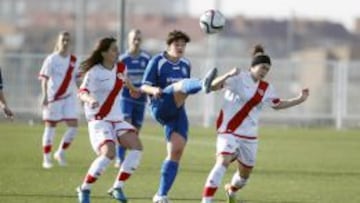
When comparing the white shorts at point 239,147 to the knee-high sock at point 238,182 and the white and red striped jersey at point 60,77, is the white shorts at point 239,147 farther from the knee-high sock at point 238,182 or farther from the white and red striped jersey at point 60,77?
the white and red striped jersey at point 60,77

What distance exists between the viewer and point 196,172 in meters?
18.9

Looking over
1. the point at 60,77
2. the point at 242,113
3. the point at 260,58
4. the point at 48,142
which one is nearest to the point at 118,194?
the point at 242,113

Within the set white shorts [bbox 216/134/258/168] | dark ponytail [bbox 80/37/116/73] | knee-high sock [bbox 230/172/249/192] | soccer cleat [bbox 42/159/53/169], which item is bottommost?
soccer cleat [bbox 42/159/53/169]

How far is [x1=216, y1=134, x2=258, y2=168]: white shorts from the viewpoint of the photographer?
43.1ft

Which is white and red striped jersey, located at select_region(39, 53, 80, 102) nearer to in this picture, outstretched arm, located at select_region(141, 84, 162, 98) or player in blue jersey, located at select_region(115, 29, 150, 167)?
player in blue jersey, located at select_region(115, 29, 150, 167)

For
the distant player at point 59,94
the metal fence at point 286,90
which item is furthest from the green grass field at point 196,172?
the metal fence at point 286,90

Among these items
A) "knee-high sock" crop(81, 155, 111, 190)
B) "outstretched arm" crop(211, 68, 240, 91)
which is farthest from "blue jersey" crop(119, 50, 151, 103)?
"outstretched arm" crop(211, 68, 240, 91)

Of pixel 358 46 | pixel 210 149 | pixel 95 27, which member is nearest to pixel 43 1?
pixel 95 27

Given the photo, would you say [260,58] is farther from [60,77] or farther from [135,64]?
[60,77]

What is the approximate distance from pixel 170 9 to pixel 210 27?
236ft

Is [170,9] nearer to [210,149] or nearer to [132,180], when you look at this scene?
[210,149]

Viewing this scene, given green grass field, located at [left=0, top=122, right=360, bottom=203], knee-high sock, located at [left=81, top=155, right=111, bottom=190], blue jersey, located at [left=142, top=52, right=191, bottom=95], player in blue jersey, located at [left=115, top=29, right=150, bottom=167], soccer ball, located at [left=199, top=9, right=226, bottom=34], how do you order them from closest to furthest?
knee-high sock, located at [left=81, top=155, right=111, bottom=190] → blue jersey, located at [left=142, top=52, right=191, bottom=95] → soccer ball, located at [left=199, top=9, right=226, bottom=34] → green grass field, located at [left=0, top=122, right=360, bottom=203] → player in blue jersey, located at [left=115, top=29, right=150, bottom=167]

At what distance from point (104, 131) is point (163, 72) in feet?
4.04

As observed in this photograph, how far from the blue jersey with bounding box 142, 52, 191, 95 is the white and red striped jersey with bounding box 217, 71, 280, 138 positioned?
1.01 m
